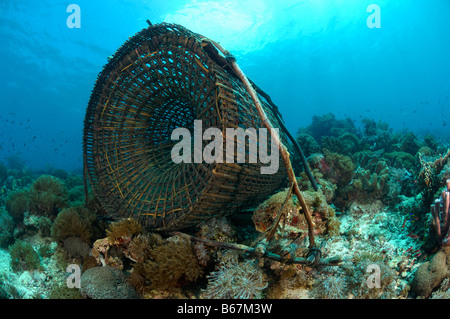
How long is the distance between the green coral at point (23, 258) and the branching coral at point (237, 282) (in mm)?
3023

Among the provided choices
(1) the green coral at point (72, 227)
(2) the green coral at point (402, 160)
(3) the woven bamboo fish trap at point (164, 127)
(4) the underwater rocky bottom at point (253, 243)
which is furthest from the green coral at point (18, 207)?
(2) the green coral at point (402, 160)

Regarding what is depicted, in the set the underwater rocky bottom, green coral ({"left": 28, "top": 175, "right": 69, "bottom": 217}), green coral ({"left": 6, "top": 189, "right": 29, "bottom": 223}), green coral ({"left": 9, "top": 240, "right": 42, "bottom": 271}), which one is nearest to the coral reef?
the underwater rocky bottom

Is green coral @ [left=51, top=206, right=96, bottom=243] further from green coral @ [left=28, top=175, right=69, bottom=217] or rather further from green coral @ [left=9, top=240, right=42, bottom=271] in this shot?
green coral @ [left=28, top=175, right=69, bottom=217]

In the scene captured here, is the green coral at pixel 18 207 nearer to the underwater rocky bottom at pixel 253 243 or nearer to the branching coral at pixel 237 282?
the underwater rocky bottom at pixel 253 243

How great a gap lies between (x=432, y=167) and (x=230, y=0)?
27.6 m

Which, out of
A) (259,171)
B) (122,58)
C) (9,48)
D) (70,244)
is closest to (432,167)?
(259,171)

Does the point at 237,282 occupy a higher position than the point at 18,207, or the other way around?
the point at 18,207

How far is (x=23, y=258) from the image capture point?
3.54 m

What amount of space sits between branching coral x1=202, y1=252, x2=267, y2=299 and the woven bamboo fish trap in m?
0.76

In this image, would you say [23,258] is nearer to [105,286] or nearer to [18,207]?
[18,207]

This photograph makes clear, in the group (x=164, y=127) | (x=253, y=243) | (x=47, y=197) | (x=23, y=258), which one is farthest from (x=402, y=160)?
(x=47, y=197)

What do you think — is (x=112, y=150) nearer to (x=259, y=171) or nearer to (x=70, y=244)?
(x=70, y=244)

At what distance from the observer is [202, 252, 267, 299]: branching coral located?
84.0 inches

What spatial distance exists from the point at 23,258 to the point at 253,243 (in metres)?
3.85
